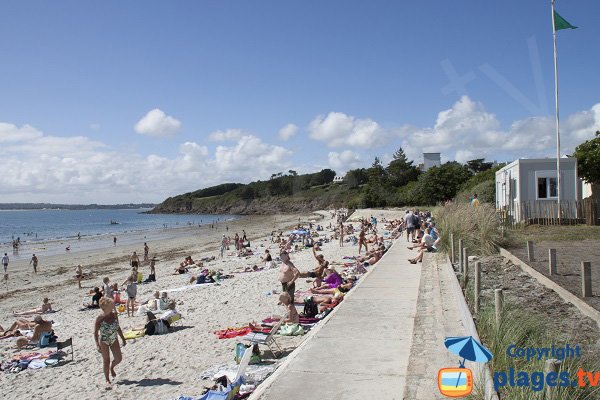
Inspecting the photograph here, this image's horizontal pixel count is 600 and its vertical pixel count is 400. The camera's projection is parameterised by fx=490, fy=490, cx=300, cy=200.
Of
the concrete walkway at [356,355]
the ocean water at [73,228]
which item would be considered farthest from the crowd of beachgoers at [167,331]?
the ocean water at [73,228]

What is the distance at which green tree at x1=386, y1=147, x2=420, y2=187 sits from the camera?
260 feet

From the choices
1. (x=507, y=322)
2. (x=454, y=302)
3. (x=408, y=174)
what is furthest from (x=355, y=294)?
(x=408, y=174)

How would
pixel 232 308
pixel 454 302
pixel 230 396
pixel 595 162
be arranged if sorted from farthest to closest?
pixel 595 162 → pixel 232 308 → pixel 454 302 → pixel 230 396

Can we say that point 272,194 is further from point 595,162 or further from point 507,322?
point 507,322

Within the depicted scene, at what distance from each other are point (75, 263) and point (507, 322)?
29.1m

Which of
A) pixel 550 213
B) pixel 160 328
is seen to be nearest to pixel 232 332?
pixel 160 328

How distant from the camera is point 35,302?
56.1 feet

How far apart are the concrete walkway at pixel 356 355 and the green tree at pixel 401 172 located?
227 ft

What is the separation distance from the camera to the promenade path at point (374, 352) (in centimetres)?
485

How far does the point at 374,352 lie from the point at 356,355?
260mm

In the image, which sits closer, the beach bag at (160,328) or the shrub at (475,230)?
the beach bag at (160,328)

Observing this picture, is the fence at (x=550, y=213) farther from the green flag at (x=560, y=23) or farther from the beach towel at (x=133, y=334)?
the beach towel at (x=133, y=334)

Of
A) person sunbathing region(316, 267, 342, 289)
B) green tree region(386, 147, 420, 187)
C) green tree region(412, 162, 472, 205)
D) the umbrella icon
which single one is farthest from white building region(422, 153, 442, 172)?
the umbrella icon

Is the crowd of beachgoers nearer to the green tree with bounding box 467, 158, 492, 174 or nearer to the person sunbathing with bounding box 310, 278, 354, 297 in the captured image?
the person sunbathing with bounding box 310, 278, 354, 297
